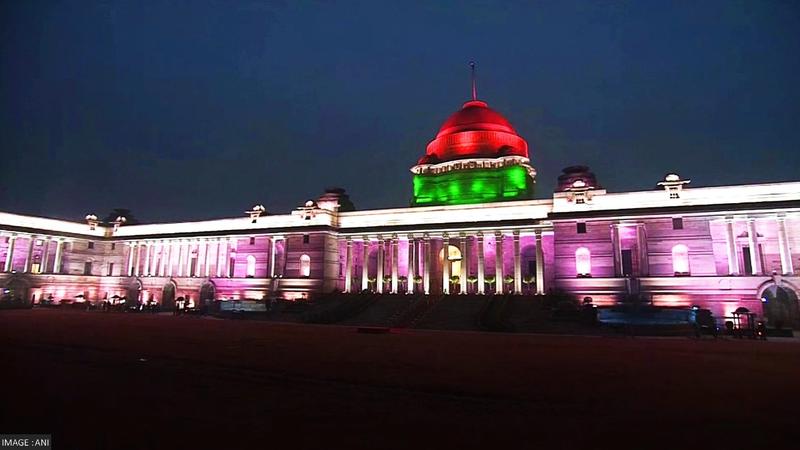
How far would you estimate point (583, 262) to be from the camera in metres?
40.0

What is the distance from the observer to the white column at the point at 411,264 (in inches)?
1821

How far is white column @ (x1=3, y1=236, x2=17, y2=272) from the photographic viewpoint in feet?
177

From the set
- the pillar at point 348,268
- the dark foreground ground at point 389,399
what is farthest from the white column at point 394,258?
the dark foreground ground at point 389,399

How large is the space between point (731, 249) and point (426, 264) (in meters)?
26.4

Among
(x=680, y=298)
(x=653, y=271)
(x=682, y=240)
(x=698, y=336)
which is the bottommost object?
(x=698, y=336)

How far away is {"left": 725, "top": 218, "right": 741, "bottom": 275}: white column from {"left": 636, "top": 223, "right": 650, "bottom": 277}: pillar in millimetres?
5803

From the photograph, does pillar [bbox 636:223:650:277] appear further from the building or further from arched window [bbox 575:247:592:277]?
arched window [bbox 575:247:592:277]

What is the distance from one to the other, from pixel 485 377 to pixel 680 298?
31.7m

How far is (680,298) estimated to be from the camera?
1411 inches

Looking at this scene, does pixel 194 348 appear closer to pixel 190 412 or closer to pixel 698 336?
pixel 190 412

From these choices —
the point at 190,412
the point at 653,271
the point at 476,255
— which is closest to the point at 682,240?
the point at 653,271

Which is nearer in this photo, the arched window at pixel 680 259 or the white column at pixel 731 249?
the white column at pixel 731 249

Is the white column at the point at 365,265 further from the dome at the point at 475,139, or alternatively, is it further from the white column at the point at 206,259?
the white column at the point at 206,259

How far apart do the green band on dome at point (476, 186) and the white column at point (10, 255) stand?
5048cm
